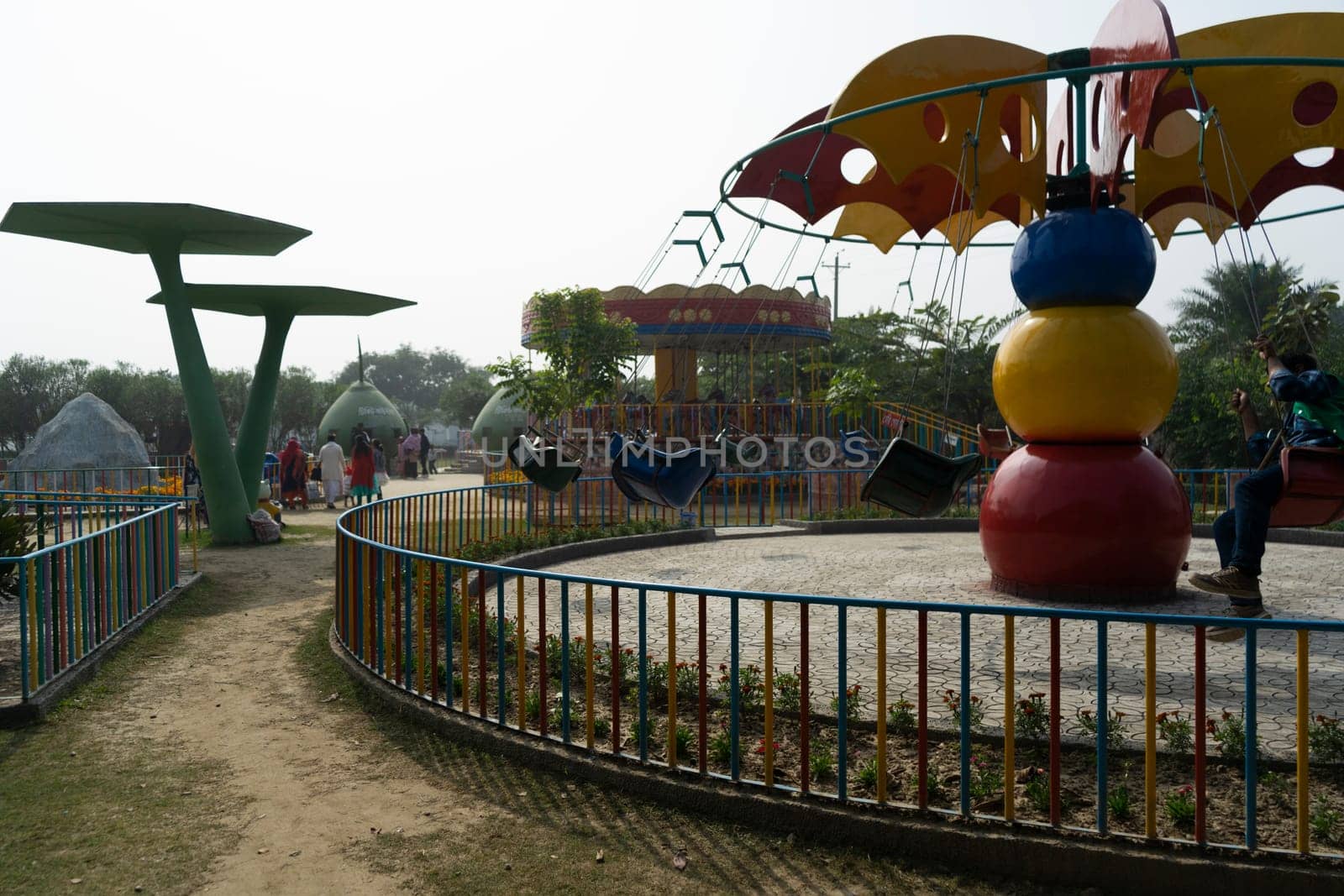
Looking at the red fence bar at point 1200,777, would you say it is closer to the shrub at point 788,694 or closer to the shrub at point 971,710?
the shrub at point 971,710

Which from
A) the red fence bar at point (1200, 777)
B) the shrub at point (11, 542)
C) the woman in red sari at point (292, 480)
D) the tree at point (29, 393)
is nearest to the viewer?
the red fence bar at point (1200, 777)

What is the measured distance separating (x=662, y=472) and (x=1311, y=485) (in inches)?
210

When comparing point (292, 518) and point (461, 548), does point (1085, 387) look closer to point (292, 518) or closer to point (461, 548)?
point (461, 548)

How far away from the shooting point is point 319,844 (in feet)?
13.6

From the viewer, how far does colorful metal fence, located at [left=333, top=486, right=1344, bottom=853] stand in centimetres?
379

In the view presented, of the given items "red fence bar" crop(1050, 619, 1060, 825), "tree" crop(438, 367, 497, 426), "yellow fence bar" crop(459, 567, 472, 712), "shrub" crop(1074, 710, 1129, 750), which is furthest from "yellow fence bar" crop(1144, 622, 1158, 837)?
"tree" crop(438, 367, 497, 426)

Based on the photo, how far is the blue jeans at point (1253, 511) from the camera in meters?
6.99

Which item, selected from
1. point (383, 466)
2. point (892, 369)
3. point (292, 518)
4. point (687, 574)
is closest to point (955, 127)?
point (687, 574)

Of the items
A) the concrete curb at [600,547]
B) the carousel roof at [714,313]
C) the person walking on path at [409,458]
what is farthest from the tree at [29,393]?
the concrete curb at [600,547]

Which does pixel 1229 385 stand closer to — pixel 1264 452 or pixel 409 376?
pixel 1264 452

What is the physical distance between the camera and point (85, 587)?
277 inches

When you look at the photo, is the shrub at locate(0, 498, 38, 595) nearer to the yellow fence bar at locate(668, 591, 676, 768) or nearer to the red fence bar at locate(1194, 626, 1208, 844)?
the yellow fence bar at locate(668, 591, 676, 768)

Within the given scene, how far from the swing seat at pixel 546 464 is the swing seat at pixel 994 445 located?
158 inches

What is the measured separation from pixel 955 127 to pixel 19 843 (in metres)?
7.34
